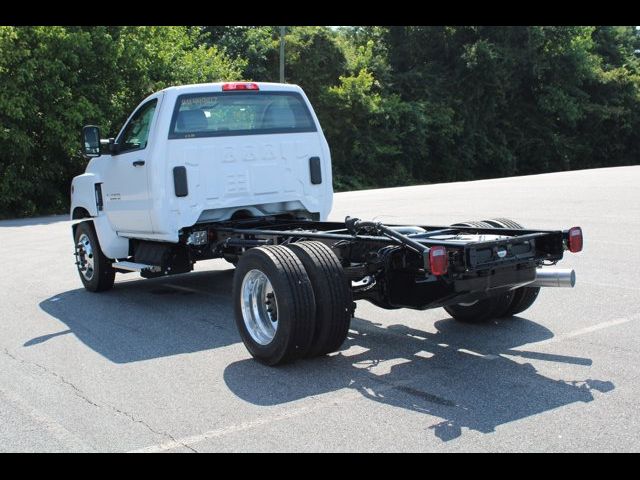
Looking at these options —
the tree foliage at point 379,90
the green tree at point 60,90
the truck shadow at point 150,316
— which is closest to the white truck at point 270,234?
the truck shadow at point 150,316

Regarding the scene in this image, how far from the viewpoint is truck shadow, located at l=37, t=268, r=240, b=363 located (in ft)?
22.4

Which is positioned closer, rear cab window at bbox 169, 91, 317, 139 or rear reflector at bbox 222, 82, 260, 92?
rear cab window at bbox 169, 91, 317, 139

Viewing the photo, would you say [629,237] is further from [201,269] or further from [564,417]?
[564,417]

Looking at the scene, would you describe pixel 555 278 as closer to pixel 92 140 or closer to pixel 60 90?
pixel 92 140

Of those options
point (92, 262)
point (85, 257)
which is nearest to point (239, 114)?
point (92, 262)

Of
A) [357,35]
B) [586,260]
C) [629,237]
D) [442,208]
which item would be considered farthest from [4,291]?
[357,35]

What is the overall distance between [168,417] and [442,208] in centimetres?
1378

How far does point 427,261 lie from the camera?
18.0 ft

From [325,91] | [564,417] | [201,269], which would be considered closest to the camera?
[564,417]

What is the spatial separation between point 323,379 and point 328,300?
1.83 feet

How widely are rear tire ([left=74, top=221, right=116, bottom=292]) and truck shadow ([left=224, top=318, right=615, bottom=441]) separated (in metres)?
3.73

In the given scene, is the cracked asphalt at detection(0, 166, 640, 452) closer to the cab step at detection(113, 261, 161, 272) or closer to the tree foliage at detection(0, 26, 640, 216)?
the cab step at detection(113, 261, 161, 272)

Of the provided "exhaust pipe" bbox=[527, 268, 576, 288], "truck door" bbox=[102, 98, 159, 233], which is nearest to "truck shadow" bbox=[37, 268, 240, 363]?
"truck door" bbox=[102, 98, 159, 233]

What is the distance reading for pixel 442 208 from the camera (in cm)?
1814
